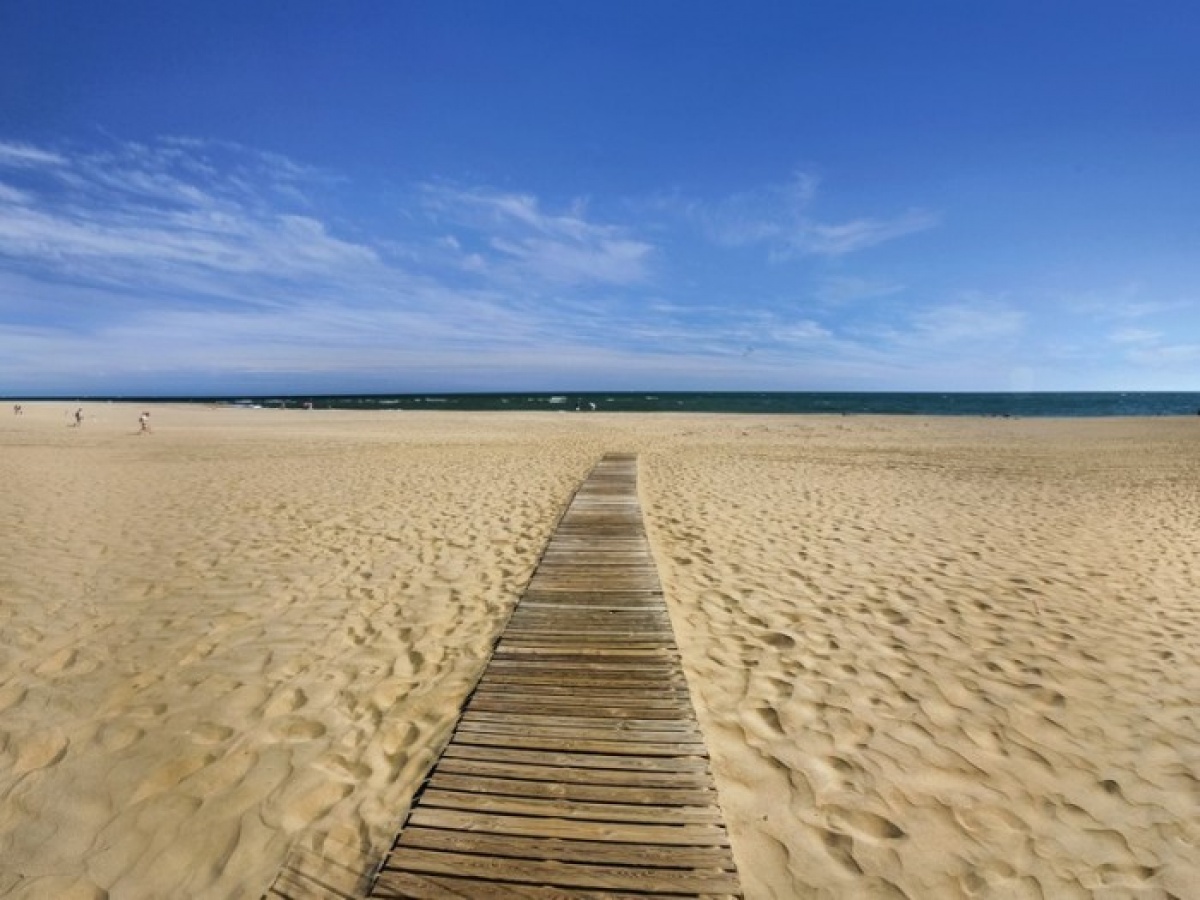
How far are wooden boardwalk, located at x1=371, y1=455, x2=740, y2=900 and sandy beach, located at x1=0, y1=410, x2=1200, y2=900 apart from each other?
302mm

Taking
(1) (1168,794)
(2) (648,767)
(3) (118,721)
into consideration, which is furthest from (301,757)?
(1) (1168,794)

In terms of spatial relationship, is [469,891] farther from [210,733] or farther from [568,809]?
[210,733]

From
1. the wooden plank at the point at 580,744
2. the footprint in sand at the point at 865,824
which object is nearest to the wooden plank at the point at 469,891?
the wooden plank at the point at 580,744

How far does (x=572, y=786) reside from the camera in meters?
3.11

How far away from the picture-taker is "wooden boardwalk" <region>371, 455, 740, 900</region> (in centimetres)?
256

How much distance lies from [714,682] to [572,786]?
5.74ft

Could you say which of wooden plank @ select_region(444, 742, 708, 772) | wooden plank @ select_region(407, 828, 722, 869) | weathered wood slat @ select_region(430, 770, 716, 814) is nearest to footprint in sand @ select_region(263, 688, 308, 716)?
wooden plank @ select_region(444, 742, 708, 772)

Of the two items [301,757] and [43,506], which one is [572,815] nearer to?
[301,757]

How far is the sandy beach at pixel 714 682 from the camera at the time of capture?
293cm

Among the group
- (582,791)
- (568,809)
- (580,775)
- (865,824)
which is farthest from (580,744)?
→ (865,824)

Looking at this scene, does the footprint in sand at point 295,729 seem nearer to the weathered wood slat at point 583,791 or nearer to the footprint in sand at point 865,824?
the weathered wood slat at point 583,791

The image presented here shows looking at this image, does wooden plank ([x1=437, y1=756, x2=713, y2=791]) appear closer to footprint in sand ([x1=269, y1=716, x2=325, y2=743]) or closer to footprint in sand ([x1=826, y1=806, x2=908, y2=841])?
footprint in sand ([x1=826, y1=806, x2=908, y2=841])

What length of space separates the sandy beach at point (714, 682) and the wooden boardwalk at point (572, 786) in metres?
0.30

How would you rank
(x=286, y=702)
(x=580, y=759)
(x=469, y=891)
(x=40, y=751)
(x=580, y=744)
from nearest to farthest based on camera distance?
1. (x=469, y=891)
2. (x=580, y=759)
3. (x=580, y=744)
4. (x=40, y=751)
5. (x=286, y=702)
